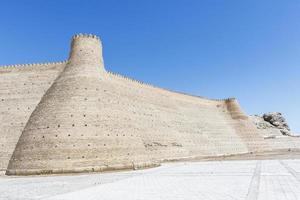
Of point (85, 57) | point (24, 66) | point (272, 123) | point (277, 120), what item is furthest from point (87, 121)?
point (277, 120)

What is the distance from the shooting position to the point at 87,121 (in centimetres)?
1984

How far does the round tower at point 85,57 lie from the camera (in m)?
23.5

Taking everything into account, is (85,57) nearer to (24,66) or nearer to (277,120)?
(24,66)

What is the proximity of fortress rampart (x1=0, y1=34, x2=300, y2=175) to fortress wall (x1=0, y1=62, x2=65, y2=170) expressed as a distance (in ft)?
0.24

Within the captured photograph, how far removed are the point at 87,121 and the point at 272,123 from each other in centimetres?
6096

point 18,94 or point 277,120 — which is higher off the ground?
point 277,120

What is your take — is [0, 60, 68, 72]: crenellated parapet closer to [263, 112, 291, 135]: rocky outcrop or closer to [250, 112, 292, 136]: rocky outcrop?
[250, 112, 292, 136]: rocky outcrop

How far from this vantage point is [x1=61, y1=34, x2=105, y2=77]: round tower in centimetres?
2353

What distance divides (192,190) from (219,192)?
2.88 ft

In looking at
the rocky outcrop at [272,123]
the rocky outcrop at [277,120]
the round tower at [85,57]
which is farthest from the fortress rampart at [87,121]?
the rocky outcrop at [277,120]

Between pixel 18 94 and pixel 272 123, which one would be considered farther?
pixel 272 123

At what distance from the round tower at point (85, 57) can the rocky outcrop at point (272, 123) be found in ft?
160

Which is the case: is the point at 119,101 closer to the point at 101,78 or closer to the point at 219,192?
the point at 101,78

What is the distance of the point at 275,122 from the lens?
239ft
